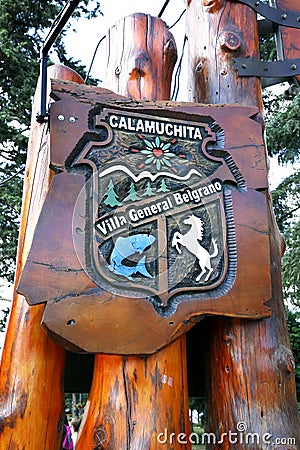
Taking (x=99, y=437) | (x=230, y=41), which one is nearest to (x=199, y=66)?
(x=230, y=41)

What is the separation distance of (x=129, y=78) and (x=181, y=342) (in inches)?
38.7

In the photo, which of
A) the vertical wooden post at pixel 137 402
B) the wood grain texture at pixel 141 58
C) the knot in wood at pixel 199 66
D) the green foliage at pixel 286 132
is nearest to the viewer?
the vertical wooden post at pixel 137 402

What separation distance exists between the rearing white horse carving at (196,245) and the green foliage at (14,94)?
4.99 metres

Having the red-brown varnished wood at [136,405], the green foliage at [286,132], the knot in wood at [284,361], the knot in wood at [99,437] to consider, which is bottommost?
the knot in wood at [99,437]

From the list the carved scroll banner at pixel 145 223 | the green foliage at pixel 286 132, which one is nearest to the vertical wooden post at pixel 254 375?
the carved scroll banner at pixel 145 223

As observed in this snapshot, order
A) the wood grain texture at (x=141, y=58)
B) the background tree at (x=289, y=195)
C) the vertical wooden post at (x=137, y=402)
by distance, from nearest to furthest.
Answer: the vertical wooden post at (x=137, y=402) < the wood grain texture at (x=141, y=58) < the background tree at (x=289, y=195)

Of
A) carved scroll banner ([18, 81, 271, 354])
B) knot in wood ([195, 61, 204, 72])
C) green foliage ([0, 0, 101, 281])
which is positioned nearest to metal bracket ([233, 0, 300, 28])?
knot in wood ([195, 61, 204, 72])

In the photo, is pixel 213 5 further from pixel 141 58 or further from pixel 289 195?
pixel 289 195

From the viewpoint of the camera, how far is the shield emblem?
1.45m

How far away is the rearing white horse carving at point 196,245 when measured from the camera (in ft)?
5.00

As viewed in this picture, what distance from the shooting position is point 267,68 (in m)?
1.95

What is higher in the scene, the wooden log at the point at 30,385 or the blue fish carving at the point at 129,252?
the blue fish carving at the point at 129,252

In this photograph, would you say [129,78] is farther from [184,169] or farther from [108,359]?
[108,359]

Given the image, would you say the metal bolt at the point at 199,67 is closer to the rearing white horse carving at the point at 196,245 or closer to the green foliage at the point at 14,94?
the rearing white horse carving at the point at 196,245
